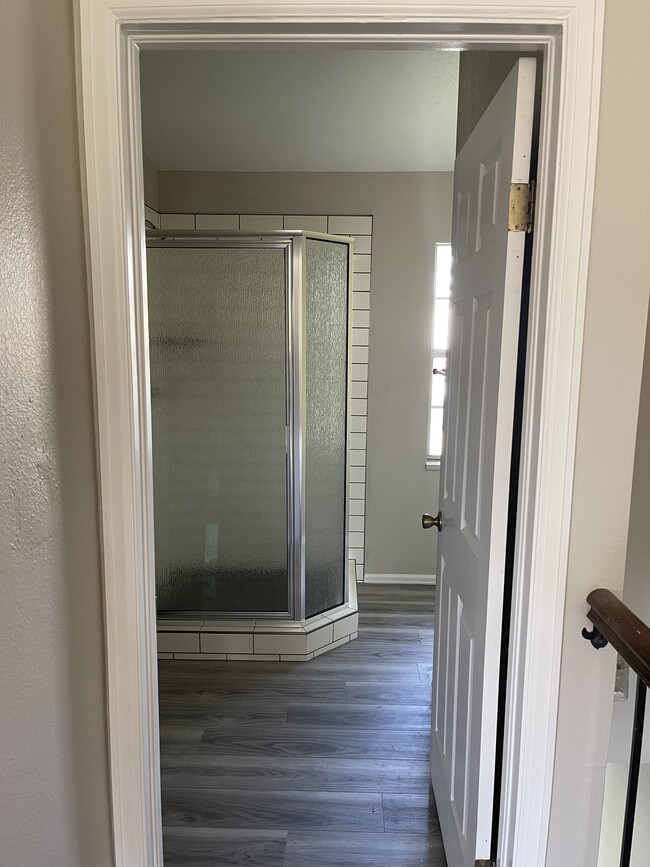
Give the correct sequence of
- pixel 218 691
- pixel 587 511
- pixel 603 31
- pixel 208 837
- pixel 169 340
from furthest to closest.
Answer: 1. pixel 169 340
2. pixel 218 691
3. pixel 208 837
4. pixel 587 511
5. pixel 603 31

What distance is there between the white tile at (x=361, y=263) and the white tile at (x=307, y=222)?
0.77 feet

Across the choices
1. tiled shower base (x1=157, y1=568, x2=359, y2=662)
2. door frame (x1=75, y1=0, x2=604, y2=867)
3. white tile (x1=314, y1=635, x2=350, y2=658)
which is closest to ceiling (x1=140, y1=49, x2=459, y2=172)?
door frame (x1=75, y1=0, x2=604, y2=867)

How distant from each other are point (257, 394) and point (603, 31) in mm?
1947

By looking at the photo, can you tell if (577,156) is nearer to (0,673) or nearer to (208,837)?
(0,673)

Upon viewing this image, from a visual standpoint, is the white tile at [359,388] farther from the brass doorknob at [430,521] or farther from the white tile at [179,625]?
the brass doorknob at [430,521]

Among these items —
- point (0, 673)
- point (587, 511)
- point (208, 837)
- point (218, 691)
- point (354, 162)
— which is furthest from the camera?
point (354, 162)

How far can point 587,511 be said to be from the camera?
108cm

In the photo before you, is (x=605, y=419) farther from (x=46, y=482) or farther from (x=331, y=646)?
(x=331, y=646)

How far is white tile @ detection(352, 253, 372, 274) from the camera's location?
3.37 meters

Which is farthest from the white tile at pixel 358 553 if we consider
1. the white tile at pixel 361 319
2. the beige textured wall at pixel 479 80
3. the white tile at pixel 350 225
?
the beige textured wall at pixel 479 80

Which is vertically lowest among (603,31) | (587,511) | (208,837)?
(208,837)

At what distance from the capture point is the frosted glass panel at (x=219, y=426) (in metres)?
2.63

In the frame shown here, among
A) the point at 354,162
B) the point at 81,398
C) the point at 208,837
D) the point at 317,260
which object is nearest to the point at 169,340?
the point at 317,260

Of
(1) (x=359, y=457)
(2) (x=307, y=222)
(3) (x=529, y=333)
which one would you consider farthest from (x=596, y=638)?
(2) (x=307, y=222)
